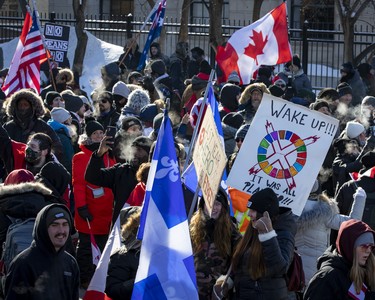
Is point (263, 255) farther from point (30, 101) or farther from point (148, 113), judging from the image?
point (148, 113)

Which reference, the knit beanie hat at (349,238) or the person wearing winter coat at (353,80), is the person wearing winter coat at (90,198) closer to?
the knit beanie hat at (349,238)

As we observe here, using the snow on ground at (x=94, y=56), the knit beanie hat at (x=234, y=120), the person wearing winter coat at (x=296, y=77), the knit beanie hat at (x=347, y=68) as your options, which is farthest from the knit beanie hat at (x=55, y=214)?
the snow on ground at (x=94, y=56)

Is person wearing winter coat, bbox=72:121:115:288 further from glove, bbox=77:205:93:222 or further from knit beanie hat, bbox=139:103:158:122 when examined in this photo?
knit beanie hat, bbox=139:103:158:122

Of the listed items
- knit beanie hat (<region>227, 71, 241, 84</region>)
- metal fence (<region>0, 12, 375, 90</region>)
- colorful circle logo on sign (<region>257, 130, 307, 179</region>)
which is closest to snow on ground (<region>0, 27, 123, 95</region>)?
metal fence (<region>0, 12, 375, 90</region>)

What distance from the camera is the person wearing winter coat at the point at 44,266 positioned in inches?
277

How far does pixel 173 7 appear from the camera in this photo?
3475 centimetres

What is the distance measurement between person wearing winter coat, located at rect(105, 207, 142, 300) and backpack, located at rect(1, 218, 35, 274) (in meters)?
0.58

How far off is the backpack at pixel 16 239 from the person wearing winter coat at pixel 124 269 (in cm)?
58

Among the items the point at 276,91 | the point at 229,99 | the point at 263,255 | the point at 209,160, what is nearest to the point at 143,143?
the point at 209,160

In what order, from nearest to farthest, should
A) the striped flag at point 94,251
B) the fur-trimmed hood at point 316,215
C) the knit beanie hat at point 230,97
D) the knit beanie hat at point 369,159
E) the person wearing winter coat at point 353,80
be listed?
the fur-trimmed hood at point 316,215 → the striped flag at point 94,251 → the knit beanie hat at point 369,159 → the knit beanie hat at point 230,97 → the person wearing winter coat at point 353,80

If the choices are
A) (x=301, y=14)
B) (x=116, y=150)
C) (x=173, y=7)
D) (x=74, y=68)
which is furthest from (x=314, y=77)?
(x=116, y=150)

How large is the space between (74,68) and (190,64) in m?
4.26

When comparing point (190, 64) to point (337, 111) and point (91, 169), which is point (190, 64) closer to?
point (337, 111)

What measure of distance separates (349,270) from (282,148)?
1320mm
